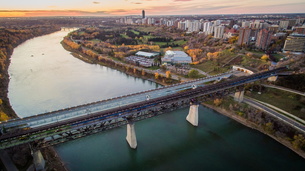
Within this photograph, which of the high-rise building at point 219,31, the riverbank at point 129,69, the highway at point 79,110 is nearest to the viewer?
the highway at point 79,110

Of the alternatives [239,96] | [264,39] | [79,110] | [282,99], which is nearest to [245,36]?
[264,39]

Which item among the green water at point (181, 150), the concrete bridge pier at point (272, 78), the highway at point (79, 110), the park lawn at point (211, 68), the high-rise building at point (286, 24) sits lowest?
the green water at point (181, 150)

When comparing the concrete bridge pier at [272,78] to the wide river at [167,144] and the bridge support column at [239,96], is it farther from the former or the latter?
the wide river at [167,144]

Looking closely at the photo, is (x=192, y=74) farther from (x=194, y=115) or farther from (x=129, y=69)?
(x=194, y=115)

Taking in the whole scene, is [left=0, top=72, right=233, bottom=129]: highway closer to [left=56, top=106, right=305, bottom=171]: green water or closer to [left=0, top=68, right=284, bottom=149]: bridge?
[left=0, top=68, right=284, bottom=149]: bridge

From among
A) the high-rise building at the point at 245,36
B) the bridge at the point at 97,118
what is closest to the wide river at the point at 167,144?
the bridge at the point at 97,118

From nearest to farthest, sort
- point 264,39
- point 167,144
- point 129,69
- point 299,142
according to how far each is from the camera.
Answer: point 299,142 → point 167,144 → point 129,69 → point 264,39
